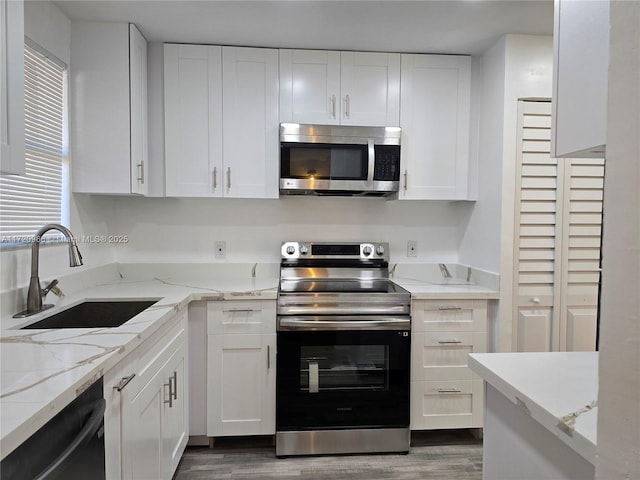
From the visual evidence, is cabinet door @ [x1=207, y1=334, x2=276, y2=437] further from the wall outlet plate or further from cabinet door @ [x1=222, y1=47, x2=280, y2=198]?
the wall outlet plate

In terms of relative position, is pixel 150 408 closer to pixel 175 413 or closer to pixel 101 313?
pixel 175 413

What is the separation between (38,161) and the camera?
186 centimetres

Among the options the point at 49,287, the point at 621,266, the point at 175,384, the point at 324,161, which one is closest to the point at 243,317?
the point at 175,384

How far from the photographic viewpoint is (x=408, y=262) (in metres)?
2.79

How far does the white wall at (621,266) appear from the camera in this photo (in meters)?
0.42

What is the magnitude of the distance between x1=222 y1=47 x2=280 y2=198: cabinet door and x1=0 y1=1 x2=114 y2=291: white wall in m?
0.79

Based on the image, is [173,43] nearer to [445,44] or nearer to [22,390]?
[445,44]

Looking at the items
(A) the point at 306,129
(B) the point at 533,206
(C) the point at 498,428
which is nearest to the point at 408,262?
(B) the point at 533,206

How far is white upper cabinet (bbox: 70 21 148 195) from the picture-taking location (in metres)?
2.12

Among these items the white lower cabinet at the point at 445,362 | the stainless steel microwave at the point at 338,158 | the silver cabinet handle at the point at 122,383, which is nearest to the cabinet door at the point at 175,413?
the silver cabinet handle at the point at 122,383

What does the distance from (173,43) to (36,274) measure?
59.4 inches

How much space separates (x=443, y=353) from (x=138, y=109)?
7.23 ft

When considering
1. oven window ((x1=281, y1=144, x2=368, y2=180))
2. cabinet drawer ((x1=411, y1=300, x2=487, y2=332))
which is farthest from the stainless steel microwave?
cabinet drawer ((x1=411, y1=300, x2=487, y2=332))

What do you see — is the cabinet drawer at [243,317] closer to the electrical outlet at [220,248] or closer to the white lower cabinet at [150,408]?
the white lower cabinet at [150,408]
